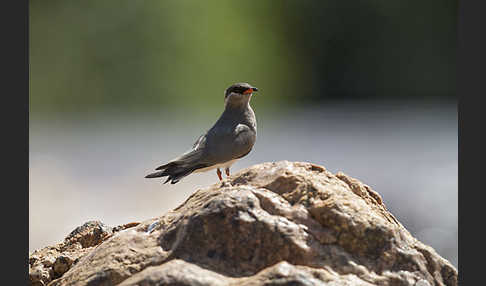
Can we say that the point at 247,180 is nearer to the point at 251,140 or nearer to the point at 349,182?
the point at 349,182

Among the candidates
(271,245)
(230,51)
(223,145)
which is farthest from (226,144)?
(230,51)

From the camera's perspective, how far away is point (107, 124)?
2370cm

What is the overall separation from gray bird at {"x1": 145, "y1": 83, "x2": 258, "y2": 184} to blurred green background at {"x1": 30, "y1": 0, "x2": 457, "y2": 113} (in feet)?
46.9

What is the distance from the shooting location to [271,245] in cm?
316

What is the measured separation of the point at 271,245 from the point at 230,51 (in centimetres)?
1867

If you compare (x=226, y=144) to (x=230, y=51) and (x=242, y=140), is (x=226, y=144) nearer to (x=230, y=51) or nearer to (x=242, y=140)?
(x=242, y=140)

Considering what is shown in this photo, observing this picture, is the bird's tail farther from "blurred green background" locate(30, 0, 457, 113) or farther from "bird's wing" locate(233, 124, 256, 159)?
"blurred green background" locate(30, 0, 457, 113)

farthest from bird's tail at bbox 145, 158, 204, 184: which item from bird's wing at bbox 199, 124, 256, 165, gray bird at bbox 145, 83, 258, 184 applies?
bird's wing at bbox 199, 124, 256, 165

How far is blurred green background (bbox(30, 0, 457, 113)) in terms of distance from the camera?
70.5 feet

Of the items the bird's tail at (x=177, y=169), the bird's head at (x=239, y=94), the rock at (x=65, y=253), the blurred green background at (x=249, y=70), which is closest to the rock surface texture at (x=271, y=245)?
the rock at (x=65, y=253)

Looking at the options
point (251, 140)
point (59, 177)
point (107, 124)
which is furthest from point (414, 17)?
point (251, 140)

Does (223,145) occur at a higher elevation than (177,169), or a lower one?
higher

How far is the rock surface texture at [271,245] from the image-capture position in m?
3.04

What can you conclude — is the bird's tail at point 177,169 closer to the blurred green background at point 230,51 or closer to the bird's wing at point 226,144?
the bird's wing at point 226,144
